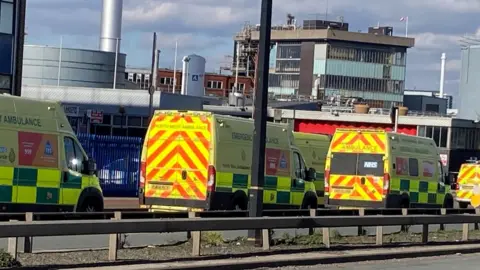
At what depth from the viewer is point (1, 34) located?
3416cm

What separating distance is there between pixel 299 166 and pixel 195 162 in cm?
453

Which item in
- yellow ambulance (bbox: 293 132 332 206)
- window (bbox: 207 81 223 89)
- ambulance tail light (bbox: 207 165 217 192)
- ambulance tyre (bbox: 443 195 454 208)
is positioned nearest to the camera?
ambulance tail light (bbox: 207 165 217 192)

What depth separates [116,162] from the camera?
32.7m

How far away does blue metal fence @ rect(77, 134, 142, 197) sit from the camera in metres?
32.1

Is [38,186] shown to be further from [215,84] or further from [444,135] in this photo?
[215,84]

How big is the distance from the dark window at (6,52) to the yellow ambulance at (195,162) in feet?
49.7

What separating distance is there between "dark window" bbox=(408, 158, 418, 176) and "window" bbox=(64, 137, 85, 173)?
1079 centimetres

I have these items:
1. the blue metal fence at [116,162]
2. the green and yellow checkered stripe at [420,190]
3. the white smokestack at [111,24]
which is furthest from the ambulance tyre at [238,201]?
the white smokestack at [111,24]

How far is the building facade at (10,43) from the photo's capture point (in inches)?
1352

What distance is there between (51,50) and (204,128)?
59.1m

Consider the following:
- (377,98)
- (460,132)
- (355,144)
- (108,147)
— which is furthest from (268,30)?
(377,98)

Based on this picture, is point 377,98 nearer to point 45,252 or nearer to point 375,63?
point 375,63

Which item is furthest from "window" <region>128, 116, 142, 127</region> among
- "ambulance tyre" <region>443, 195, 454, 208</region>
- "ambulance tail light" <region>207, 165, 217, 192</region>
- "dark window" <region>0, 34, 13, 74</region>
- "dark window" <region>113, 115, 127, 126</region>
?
"ambulance tail light" <region>207, 165, 217, 192</region>

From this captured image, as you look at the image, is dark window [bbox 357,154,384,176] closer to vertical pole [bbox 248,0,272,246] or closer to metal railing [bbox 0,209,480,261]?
metal railing [bbox 0,209,480,261]
